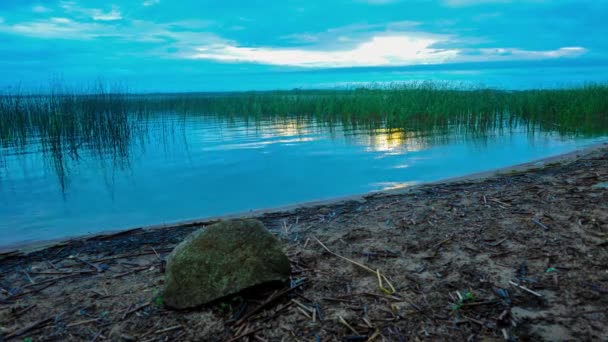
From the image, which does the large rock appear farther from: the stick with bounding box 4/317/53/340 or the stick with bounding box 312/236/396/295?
the stick with bounding box 4/317/53/340

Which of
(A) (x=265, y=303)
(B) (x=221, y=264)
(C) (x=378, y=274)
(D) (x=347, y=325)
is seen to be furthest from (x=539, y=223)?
(B) (x=221, y=264)

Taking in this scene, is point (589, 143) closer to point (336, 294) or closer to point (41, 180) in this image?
point (336, 294)

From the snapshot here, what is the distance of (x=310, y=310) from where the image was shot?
2797mm

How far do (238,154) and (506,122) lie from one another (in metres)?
11.8

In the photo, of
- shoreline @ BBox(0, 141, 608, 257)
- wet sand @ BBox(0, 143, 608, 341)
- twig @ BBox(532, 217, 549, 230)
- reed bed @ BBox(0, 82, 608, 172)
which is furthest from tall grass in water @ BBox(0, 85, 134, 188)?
twig @ BBox(532, 217, 549, 230)

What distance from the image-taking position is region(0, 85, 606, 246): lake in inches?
Answer: 275

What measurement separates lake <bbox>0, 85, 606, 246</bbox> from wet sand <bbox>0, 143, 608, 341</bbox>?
A: 7.52ft

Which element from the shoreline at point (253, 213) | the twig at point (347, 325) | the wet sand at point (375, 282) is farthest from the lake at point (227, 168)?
the twig at point (347, 325)

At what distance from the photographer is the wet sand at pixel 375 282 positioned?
2.60 meters

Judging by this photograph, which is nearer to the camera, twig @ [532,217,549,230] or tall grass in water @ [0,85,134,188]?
twig @ [532,217,549,230]

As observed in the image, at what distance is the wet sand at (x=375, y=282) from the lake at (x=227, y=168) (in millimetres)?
2293

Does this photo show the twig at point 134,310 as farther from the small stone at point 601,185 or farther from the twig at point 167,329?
the small stone at point 601,185

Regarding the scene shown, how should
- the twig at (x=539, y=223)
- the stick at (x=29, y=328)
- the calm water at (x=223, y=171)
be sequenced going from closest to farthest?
1. the stick at (x=29, y=328)
2. the twig at (x=539, y=223)
3. the calm water at (x=223, y=171)

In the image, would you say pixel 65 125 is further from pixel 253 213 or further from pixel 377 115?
pixel 377 115
